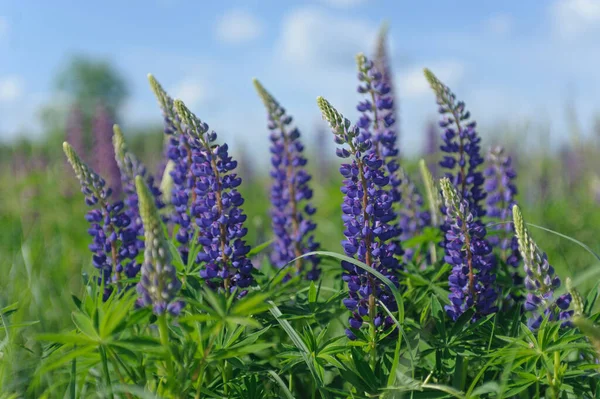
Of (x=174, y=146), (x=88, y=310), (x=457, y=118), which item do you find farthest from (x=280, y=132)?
(x=88, y=310)

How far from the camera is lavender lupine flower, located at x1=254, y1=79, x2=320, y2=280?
12.5 feet

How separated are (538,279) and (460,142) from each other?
108cm

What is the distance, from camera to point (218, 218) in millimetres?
2709

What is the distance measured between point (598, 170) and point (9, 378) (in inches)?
403

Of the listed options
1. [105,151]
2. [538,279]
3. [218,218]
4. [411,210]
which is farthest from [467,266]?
[105,151]

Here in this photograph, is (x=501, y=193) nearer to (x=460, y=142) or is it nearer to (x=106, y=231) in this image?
(x=460, y=142)

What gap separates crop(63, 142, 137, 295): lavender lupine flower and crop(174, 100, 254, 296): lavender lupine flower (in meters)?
0.50

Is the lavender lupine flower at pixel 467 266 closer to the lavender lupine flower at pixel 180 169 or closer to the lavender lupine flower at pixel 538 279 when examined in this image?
the lavender lupine flower at pixel 538 279

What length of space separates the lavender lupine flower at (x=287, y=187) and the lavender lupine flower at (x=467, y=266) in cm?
121

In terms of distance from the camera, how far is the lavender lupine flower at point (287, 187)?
12.5ft

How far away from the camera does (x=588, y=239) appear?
6387mm

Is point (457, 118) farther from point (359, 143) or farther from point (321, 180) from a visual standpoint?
point (321, 180)

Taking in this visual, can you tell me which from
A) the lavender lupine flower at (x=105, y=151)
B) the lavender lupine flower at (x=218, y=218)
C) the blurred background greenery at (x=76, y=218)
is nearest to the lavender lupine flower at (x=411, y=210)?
the blurred background greenery at (x=76, y=218)

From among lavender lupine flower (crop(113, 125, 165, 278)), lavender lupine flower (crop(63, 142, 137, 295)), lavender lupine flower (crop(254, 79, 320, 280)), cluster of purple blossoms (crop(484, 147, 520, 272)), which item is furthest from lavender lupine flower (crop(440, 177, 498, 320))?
lavender lupine flower (crop(113, 125, 165, 278))
